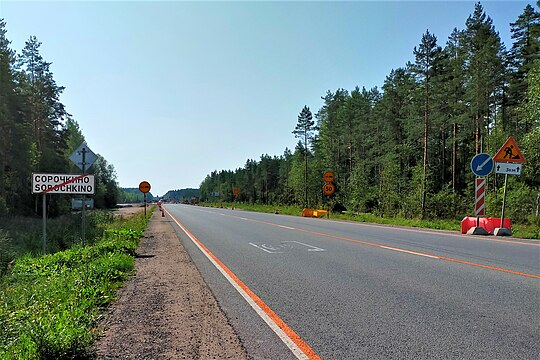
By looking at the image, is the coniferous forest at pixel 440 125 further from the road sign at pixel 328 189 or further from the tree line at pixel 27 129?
the tree line at pixel 27 129

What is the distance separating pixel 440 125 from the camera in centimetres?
4966

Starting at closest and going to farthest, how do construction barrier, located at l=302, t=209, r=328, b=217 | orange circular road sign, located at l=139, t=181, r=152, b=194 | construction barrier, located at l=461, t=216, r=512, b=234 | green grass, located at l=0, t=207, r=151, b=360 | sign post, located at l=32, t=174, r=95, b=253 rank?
green grass, located at l=0, t=207, r=151, b=360 → sign post, located at l=32, t=174, r=95, b=253 → construction barrier, located at l=461, t=216, r=512, b=234 → orange circular road sign, located at l=139, t=181, r=152, b=194 → construction barrier, located at l=302, t=209, r=328, b=217

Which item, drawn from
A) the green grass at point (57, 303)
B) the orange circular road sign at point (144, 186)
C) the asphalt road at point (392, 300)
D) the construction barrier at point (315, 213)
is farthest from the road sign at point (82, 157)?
the construction barrier at point (315, 213)

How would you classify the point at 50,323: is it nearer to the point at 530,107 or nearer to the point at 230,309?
the point at 230,309

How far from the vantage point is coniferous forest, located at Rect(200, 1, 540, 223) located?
3578 cm

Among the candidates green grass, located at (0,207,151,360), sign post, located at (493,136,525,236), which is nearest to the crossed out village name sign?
green grass, located at (0,207,151,360)

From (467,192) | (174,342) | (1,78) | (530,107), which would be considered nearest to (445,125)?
(467,192)

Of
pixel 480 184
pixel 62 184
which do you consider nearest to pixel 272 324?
pixel 62 184

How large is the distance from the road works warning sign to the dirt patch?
4527 mm

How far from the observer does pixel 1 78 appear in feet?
122

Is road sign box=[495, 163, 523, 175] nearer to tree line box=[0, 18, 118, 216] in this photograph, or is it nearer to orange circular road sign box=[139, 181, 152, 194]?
orange circular road sign box=[139, 181, 152, 194]

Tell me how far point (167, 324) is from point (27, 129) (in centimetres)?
4246

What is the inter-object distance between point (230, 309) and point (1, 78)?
4101 cm

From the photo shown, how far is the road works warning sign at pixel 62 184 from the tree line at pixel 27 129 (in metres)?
26.1
